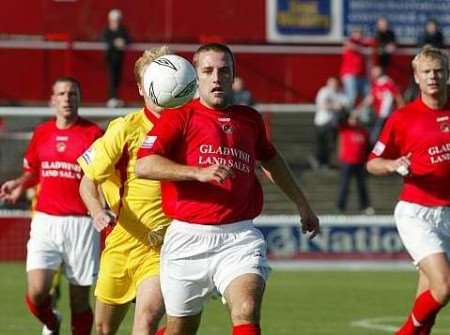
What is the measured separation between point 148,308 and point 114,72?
64.1 ft

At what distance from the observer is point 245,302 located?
859 cm

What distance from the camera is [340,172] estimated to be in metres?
27.5

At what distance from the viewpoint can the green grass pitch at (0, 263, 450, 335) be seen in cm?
1434

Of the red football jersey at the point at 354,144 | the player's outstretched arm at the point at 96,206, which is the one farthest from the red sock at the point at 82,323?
the red football jersey at the point at 354,144

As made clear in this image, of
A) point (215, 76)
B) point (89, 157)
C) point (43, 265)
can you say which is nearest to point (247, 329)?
point (215, 76)

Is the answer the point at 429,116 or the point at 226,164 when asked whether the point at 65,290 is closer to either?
the point at 429,116

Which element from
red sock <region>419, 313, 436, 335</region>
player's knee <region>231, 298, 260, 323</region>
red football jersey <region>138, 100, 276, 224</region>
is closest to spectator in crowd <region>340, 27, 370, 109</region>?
red sock <region>419, 313, 436, 335</region>

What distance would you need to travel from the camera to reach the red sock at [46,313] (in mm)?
12727

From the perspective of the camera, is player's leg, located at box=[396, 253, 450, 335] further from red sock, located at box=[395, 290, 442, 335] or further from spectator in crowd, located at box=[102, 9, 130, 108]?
spectator in crowd, located at box=[102, 9, 130, 108]

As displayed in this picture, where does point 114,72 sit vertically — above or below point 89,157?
below

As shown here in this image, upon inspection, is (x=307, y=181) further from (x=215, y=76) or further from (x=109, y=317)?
Answer: (x=215, y=76)

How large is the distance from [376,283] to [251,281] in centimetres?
1163

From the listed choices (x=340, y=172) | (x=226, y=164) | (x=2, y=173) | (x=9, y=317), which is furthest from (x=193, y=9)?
(x=226, y=164)

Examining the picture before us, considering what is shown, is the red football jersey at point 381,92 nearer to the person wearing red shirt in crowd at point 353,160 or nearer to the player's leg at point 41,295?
the person wearing red shirt in crowd at point 353,160
